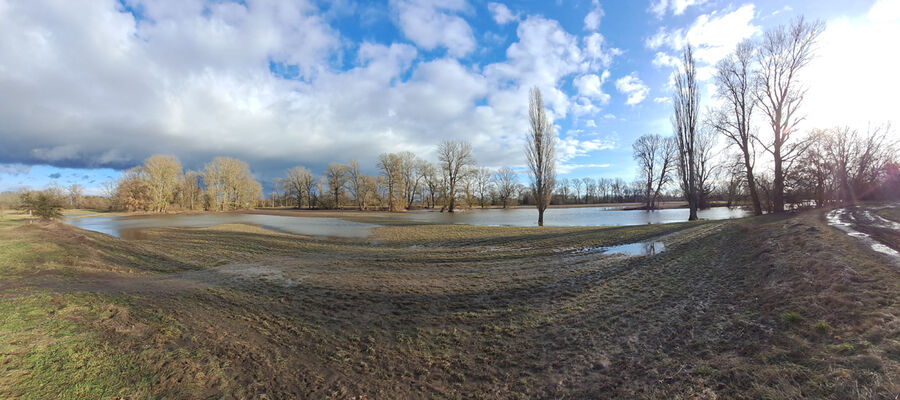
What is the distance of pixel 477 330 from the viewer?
4723 mm

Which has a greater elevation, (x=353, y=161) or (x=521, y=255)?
(x=353, y=161)

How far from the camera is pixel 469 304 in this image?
232 inches

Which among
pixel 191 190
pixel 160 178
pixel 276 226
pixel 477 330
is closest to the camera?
pixel 477 330

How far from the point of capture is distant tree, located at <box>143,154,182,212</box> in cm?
5975

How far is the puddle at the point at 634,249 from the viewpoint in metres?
10.4

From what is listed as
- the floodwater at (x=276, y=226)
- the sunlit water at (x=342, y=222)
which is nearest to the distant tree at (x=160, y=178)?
the sunlit water at (x=342, y=222)

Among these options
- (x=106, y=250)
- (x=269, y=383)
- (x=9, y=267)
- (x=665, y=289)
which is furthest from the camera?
(x=106, y=250)

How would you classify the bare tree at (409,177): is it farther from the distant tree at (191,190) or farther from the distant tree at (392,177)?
the distant tree at (191,190)

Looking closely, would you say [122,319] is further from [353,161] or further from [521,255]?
[353,161]

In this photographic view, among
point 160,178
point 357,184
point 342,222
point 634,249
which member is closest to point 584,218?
point 634,249

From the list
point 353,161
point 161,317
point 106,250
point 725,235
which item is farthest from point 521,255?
point 353,161

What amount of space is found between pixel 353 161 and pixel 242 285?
68890 mm

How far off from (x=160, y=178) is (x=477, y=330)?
81928 mm

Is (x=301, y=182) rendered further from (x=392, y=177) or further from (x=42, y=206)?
(x=42, y=206)
